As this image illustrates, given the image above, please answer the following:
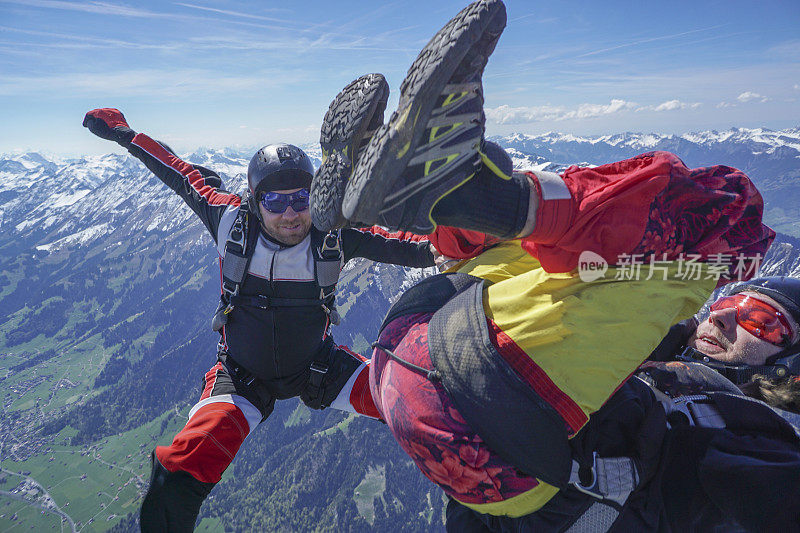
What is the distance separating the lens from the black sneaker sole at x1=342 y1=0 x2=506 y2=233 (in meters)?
1.67

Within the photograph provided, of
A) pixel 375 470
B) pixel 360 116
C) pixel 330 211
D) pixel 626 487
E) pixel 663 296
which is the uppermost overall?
pixel 360 116

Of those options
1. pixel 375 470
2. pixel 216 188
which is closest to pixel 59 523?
pixel 375 470

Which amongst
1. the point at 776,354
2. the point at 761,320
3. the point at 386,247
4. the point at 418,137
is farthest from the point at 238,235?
the point at 776,354

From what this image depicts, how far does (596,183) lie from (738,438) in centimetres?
166

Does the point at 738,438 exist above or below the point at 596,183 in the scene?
below

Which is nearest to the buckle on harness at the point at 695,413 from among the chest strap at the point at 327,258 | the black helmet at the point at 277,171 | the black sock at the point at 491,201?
the black sock at the point at 491,201

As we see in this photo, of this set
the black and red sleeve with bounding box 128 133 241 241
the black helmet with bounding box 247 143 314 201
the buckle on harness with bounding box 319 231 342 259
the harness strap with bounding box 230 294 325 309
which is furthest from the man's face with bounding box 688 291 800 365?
the black and red sleeve with bounding box 128 133 241 241

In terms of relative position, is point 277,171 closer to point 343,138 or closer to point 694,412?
point 343,138

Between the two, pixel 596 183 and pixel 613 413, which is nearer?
pixel 596 183

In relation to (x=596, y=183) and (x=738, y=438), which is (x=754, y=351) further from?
(x=596, y=183)

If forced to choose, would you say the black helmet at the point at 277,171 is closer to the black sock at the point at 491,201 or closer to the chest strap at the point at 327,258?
the chest strap at the point at 327,258

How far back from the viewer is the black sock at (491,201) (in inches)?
72.1

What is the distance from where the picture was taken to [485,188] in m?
1.86

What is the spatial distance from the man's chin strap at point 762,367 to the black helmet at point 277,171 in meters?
4.50
